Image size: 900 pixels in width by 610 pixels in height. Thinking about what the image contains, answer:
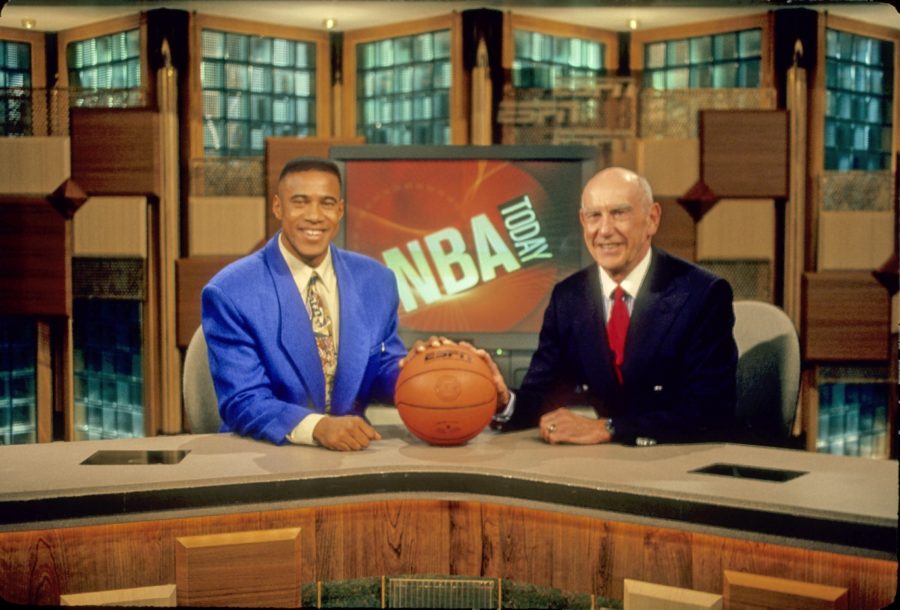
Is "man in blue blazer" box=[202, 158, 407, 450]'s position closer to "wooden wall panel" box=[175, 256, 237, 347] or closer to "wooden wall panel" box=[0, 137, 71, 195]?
"wooden wall panel" box=[0, 137, 71, 195]

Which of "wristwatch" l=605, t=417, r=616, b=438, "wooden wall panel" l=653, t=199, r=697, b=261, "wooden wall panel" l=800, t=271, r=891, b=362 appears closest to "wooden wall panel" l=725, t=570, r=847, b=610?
"wristwatch" l=605, t=417, r=616, b=438

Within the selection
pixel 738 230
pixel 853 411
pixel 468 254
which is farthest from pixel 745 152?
pixel 468 254

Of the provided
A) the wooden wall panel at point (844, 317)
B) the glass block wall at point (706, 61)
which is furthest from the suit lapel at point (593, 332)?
the glass block wall at point (706, 61)

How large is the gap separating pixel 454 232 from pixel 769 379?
1401 millimetres

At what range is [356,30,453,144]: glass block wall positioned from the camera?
6289mm

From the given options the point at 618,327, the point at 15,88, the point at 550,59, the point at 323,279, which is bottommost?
the point at 618,327

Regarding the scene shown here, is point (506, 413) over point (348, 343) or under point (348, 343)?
under

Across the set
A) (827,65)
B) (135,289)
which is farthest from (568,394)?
(135,289)

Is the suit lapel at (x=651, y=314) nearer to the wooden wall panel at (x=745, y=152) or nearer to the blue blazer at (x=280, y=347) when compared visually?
the blue blazer at (x=280, y=347)

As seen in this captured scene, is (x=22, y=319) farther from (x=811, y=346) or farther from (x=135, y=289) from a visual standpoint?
(x=811, y=346)

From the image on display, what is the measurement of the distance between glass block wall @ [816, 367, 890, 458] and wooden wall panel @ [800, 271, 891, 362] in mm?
91

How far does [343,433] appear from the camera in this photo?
2199 millimetres

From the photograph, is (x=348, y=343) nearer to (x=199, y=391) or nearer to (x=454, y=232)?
(x=199, y=391)

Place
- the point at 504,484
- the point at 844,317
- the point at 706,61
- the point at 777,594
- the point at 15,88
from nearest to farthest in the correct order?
1. the point at 777,594
2. the point at 504,484
3. the point at 15,88
4. the point at 844,317
5. the point at 706,61
